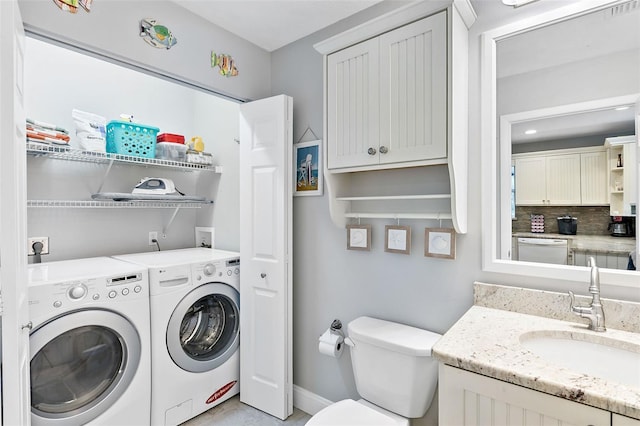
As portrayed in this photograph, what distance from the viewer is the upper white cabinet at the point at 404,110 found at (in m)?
1.45

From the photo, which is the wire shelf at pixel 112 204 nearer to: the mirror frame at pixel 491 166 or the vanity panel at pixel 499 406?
the mirror frame at pixel 491 166

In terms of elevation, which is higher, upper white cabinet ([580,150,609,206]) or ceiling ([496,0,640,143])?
ceiling ([496,0,640,143])

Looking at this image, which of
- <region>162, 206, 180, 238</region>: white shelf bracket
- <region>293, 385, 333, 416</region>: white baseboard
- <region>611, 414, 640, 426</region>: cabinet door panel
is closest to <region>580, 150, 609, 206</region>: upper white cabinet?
<region>611, 414, 640, 426</region>: cabinet door panel

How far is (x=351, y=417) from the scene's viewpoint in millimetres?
1470

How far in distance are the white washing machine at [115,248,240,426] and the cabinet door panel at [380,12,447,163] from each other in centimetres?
139

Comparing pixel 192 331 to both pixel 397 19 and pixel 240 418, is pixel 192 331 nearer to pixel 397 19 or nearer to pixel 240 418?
pixel 240 418

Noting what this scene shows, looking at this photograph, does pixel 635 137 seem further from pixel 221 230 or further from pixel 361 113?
pixel 221 230

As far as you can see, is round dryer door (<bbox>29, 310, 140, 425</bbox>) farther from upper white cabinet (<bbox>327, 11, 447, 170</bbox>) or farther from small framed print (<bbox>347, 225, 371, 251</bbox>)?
upper white cabinet (<bbox>327, 11, 447, 170</bbox>)

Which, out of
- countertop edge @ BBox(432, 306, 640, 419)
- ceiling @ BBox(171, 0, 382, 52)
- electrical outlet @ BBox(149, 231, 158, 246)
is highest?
ceiling @ BBox(171, 0, 382, 52)

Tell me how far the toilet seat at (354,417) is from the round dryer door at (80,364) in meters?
1.08

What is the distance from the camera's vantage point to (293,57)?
7.53 feet

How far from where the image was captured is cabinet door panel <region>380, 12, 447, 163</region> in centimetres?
145

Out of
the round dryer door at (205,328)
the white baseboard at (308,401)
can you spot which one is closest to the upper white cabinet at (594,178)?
the white baseboard at (308,401)

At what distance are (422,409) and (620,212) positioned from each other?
115 cm
